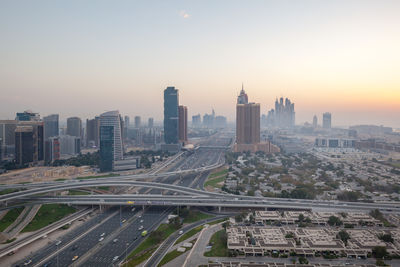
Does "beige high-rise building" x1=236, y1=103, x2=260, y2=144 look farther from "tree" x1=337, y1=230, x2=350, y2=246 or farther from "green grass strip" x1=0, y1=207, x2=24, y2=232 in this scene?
"green grass strip" x1=0, y1=207, x2=24, y2=232

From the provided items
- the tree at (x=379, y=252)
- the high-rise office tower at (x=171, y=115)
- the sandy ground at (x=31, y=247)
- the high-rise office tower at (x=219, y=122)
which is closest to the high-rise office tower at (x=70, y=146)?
the high-rise office tower at (x=171, y=115)

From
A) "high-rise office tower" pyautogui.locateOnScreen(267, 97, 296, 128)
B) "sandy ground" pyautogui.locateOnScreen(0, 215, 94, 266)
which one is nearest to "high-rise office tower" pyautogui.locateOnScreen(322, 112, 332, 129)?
"high-rise office tower" pyautogui.locateOnScreen(267, 97, 296, 128)

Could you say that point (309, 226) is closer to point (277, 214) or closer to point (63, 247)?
point (277, 214)

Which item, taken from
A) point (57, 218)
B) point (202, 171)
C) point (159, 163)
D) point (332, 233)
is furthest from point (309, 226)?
point (159, 163)

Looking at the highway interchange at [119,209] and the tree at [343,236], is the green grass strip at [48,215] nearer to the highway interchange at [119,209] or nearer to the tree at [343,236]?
the highway interchange at [119,209]

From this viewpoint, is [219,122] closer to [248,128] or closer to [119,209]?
[248,128]

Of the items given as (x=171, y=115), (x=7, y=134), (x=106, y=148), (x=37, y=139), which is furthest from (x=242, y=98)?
(x=7, y=134)

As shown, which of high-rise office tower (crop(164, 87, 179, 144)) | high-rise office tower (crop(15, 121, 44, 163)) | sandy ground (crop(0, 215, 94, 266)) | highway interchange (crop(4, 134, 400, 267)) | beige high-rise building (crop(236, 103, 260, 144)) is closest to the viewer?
sandy ground (crop(0, 215, 94, 266))
